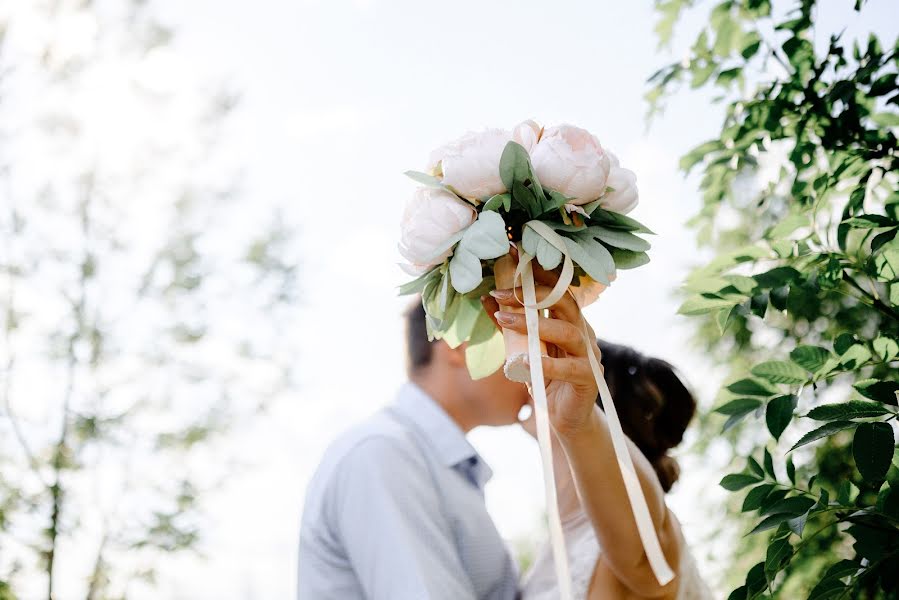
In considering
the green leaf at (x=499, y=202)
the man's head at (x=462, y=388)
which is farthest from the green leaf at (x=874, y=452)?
the man's head at (x=462, y=388)

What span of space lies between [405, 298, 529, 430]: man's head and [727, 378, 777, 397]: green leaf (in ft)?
4.13

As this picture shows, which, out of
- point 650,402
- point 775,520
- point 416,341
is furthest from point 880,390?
point 416,341

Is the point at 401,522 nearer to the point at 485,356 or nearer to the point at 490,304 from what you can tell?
the point at 485,356

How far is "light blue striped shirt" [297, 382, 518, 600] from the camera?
2084mm

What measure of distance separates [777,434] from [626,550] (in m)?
0.49

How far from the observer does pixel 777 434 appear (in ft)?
4.86

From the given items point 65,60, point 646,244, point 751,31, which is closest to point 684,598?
point 646,244

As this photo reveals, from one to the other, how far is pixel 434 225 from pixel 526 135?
240 millimetres

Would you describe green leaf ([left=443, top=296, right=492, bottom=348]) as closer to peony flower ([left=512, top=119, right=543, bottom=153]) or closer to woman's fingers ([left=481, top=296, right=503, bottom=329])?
woman's fingers ([left=481, top=296, right=503, bottom=329])

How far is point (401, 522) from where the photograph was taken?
2.12 m

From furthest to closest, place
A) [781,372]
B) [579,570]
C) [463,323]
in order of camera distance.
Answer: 1. [579,570]
2. [463,323]
3. [781,372]

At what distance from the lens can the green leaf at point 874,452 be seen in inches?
52.1

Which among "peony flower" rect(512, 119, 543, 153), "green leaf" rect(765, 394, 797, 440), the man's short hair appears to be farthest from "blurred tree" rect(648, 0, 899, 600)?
the man's short hair

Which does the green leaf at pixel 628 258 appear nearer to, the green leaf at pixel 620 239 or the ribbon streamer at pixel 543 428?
the green leaf at pixel 620 239
